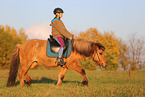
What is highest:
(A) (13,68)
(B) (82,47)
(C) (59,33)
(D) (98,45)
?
(C) (59,33)

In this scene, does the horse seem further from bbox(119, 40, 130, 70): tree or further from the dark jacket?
bbox(119, 40, 130, 70): tree

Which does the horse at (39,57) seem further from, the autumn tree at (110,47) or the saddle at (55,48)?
the autumn tree at (110,47)

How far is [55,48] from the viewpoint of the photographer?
848 centimetres

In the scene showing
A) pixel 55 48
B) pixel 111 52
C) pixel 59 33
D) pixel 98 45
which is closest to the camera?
pixel 59 33

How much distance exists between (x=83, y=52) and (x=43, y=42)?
1908mm

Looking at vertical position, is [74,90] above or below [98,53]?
below

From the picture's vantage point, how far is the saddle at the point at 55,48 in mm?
8383

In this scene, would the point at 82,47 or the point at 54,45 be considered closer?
the point at 54,45

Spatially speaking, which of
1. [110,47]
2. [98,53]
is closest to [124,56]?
[110,47]

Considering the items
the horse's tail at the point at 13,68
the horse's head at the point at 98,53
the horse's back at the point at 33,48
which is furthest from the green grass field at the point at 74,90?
the horse's back at the point at 33,48

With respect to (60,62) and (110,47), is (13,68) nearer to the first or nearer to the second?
(60,62)

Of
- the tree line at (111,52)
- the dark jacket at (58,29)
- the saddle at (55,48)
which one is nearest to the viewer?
the dark jacket at (58,29)

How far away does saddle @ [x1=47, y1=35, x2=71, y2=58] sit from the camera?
27.5 feet

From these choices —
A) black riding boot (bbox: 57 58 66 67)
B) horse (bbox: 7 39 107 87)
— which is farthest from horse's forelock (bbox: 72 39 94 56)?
black riding boot (bbox: 57 58 66 67)
